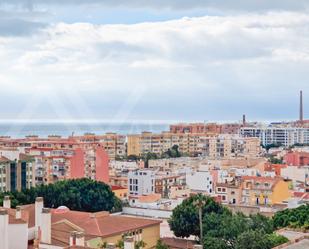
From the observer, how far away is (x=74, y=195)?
16.0 metres

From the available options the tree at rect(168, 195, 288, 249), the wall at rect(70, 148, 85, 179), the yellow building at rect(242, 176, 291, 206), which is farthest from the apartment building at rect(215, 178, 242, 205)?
the wall at rect(70, 148, 85, 179)

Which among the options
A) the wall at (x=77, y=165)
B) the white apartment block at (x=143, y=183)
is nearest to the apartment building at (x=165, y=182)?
the white apartment block at (x=143, y=183)

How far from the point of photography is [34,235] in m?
8.27

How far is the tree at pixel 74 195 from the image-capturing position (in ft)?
51.5

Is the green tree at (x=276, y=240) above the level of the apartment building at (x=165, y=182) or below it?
above

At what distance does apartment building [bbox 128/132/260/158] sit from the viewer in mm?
40031

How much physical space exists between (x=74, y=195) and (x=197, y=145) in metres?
27.1

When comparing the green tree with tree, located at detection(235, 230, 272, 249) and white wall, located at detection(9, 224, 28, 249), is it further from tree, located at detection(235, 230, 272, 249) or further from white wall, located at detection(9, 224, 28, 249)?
white wall, located at detection(9, 224, 28, 249)

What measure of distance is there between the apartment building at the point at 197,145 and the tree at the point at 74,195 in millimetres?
22650

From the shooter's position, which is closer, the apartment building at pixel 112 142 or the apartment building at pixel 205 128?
the apartment building at pixel 112 142

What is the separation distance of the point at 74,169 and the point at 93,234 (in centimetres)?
1393

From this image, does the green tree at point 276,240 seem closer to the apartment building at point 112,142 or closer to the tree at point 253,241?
the tree at point 253,241

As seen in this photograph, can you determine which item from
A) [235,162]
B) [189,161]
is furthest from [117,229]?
[189,161]

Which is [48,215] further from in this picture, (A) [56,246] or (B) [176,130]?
(B) [176,130]
